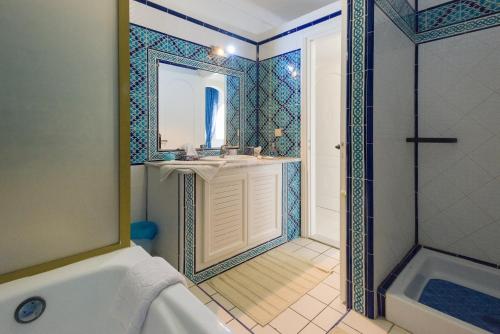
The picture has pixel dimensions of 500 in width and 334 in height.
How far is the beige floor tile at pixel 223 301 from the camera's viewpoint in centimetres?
163

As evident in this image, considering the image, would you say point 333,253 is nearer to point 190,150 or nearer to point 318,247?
point 318,247

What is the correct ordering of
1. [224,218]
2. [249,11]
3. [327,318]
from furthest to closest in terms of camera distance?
[249,11]
[224,218]
[327,318]

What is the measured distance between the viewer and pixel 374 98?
57.5 inches

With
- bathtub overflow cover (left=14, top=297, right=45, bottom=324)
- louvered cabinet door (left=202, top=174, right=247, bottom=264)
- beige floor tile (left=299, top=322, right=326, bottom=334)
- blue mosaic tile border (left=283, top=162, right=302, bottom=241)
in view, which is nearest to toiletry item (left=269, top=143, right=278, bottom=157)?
blue mosaic tile border (left=283, top=162, right=302, bottom=241)

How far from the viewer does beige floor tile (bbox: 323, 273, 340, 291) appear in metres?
1.85

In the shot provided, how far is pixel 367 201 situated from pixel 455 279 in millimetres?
987

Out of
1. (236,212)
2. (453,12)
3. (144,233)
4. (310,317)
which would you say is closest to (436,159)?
(453,12)

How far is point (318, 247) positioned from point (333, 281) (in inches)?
23.6

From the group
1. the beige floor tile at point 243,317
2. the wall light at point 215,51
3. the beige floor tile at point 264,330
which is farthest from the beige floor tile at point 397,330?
the wall light at point 215,51

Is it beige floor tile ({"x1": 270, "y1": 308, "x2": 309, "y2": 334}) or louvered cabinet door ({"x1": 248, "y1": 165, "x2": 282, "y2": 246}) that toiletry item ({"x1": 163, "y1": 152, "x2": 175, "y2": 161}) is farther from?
beige floor tile ({"x1": 270, "y1": 308, "x2": 309, "y2": 334})

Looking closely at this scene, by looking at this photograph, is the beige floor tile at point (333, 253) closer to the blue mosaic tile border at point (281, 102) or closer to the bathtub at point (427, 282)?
the bathtub at point (427, 282)

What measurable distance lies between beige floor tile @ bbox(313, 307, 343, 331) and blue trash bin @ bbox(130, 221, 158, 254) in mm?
1279

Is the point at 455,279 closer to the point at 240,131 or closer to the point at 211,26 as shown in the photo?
the point at 240,131

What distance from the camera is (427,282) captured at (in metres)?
1.76
